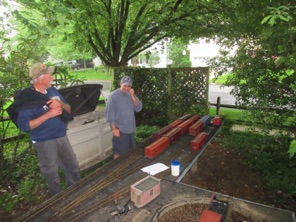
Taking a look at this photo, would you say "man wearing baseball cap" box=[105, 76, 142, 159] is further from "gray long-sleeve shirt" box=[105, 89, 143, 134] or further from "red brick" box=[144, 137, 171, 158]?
"red brick" box=[144, 137, 171, 158]

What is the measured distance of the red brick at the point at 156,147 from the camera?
3029mm

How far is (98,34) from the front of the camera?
7953 millimetres

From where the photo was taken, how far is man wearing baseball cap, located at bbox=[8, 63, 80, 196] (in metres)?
2.72

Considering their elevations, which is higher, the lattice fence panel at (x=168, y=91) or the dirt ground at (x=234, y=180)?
the lattice fence panel at (x=168, y=91)

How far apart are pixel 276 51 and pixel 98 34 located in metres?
6.13

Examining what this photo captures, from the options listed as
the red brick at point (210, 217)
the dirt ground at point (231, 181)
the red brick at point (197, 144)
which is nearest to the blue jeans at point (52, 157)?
the dirt ground at point (231, 181)

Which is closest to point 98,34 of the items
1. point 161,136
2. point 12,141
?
point 12,141

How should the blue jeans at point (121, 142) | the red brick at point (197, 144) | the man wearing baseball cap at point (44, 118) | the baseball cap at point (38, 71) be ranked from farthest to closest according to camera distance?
the blue jeans at point (121, 142) → the red brick at point (197, 144) → the baseball cap at point (38, 71) → the man wearing baseball cap at point (44, 118)

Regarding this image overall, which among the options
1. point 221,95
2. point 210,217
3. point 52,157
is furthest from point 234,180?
point 221,95

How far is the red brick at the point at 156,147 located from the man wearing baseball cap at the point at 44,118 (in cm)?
121

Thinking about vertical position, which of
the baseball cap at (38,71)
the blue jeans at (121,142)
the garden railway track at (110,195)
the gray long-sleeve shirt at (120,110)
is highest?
the baseball cap at (38,71)

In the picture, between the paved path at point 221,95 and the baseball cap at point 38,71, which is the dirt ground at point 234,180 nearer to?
the baseball cap at point 38,71

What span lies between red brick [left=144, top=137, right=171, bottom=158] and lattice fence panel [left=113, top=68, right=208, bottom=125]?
→ 13.3ft

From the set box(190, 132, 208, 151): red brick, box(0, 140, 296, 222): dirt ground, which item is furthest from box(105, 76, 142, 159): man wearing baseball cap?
box(0, 140, 296, 222): dirt ground
